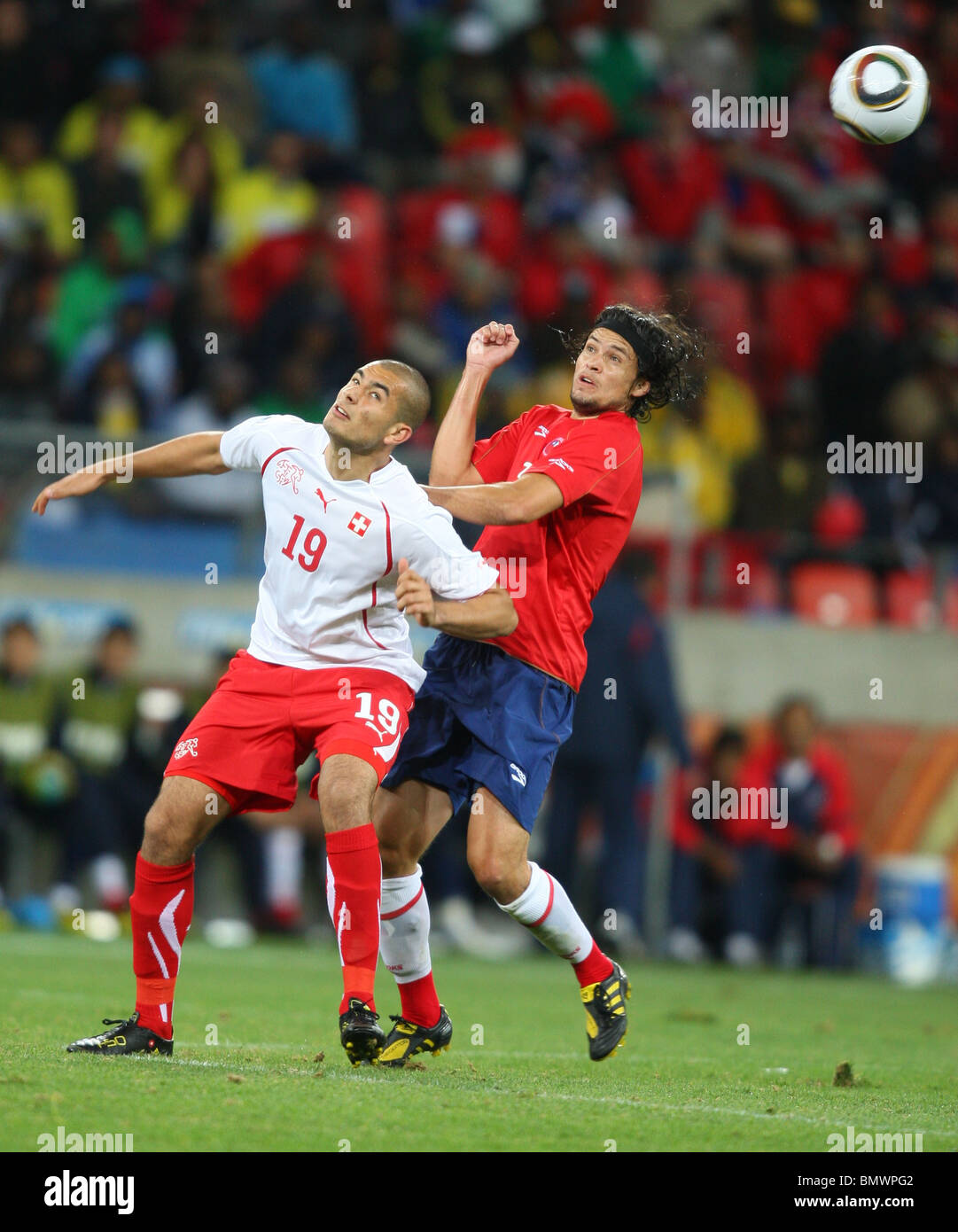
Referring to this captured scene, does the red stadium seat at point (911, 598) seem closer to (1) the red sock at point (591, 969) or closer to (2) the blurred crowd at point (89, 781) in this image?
(2) the blurred crowd at point (89, 781)

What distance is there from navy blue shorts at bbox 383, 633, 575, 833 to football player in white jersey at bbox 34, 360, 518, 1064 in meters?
0.15

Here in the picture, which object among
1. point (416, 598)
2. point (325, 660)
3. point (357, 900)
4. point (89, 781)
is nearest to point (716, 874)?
point (89, 781)

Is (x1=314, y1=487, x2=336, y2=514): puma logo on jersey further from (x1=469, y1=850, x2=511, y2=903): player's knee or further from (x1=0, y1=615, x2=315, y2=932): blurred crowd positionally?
(x1=0, y1=615, x2=315, y2=932): blurred crowd

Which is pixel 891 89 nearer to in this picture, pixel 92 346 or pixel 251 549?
pixel 251 549

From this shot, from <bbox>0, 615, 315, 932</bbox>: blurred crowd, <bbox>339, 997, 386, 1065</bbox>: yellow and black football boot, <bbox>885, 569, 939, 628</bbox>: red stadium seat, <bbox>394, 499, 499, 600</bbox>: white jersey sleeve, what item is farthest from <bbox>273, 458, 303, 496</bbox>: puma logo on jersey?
<bbox>885, 569, 939, 628</bbox>: red stadium seat

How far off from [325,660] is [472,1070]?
136 centimetres

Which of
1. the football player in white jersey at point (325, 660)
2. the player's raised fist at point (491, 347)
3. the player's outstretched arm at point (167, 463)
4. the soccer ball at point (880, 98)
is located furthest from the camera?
the soccer ball at point (880, 98)

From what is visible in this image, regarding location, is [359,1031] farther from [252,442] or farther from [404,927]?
[252,442]

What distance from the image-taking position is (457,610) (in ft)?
17.7

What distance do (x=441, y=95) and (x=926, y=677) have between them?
6795 millimetres

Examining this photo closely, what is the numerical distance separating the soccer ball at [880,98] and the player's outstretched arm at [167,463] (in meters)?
3.51

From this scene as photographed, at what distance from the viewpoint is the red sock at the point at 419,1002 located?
590cm

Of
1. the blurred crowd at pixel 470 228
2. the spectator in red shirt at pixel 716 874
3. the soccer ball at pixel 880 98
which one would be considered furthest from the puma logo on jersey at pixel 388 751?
the spectator in red shirt at pixel 716 874
